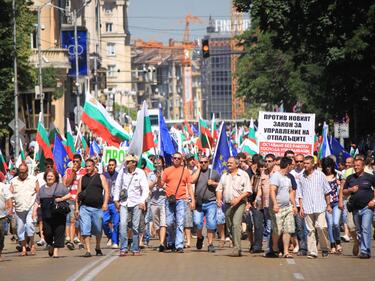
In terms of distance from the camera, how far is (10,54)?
5078 cm

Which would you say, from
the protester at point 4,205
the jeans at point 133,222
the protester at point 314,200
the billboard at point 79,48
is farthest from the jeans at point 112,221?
the billboard at point 79,48

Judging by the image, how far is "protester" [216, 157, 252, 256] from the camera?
76.2 ft

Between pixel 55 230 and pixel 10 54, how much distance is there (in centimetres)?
2757

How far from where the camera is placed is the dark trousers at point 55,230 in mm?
23922

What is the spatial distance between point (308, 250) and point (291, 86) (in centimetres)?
4673

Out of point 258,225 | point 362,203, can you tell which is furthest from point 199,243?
point 362,203

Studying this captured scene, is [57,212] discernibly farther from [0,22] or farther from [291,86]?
[291,86]

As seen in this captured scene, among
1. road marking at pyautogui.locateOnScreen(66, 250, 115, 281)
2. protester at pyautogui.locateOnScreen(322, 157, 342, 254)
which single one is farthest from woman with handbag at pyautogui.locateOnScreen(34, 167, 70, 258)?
protester at pyautogui.locateOnScreen(322, 157, 342, 254)

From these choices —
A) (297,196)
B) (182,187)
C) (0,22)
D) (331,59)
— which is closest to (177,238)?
(182,187)

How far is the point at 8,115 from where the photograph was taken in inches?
2221

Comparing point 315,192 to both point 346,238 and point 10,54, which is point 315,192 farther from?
point 10,54

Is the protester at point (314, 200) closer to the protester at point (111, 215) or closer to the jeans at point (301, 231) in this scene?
the jeans at point (301, 231)

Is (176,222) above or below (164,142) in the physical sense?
below

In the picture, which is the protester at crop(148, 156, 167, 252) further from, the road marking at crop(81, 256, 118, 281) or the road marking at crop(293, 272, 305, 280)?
the road marking at crop(293, 272, 305, 280)
